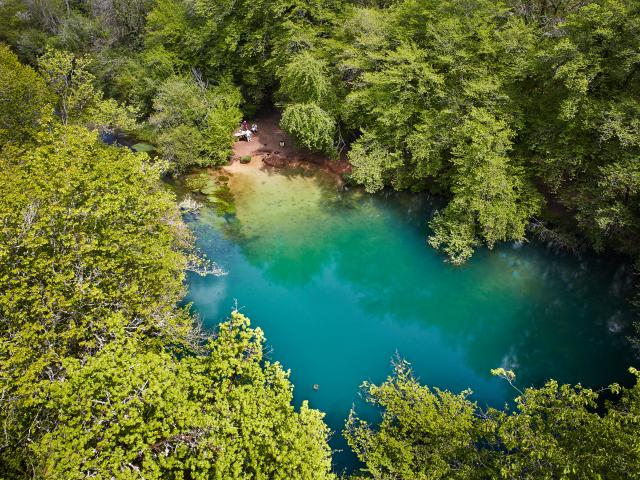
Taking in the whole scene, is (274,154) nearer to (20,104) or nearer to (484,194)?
(20,104)

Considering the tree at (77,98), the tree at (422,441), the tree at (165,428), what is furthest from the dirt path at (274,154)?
the tree at (165,428)

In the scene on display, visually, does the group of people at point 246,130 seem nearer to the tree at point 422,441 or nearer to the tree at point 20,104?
the tree at point 20,104

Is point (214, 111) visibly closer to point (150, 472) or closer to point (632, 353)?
point (150, 472)

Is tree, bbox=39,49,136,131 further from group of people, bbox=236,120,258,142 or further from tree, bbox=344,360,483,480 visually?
tree, bbox=344,360,483,480

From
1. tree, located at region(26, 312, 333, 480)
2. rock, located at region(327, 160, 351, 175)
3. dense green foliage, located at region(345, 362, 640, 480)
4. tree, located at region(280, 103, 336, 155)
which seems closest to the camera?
tree, located at region(26, 312, 333, 480)

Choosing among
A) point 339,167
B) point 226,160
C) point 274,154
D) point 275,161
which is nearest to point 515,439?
point 339,167

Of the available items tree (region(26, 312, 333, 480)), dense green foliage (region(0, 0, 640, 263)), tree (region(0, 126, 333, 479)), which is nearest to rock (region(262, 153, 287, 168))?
dense green foliage (region(0, 0, 640, 263))
